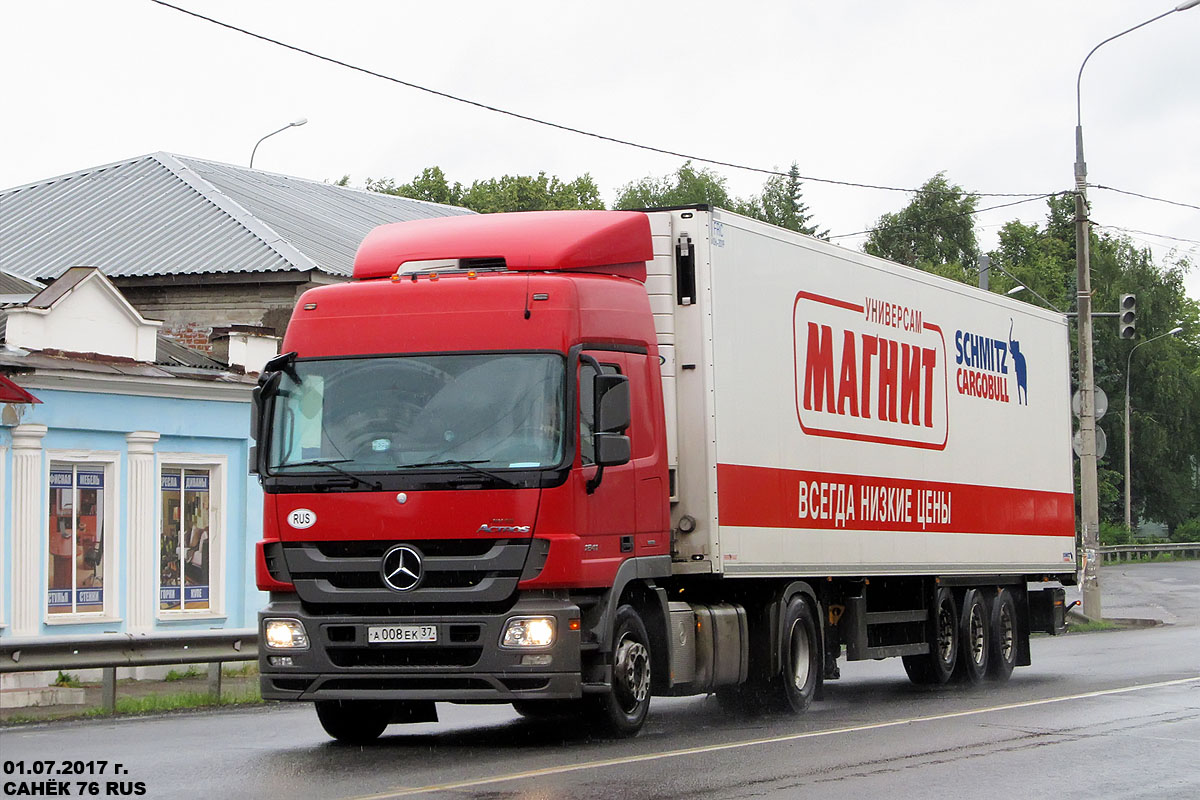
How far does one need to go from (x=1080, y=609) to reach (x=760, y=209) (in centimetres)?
5937

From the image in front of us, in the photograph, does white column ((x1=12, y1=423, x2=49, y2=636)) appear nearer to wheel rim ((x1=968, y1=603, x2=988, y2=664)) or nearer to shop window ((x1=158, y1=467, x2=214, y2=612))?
shop window ((x1=158, y1=467, x2=214, y2=612))

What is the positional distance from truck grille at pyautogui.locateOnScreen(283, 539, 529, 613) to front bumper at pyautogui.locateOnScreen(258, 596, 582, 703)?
0.36 ft

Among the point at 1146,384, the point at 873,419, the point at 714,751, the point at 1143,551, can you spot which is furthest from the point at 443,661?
the point at 1146,384

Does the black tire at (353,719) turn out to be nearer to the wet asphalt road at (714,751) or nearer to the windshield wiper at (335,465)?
the wet asphalt road at (714,751)

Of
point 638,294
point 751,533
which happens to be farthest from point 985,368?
point 638,294

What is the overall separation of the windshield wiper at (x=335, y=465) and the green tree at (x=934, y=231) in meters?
78.9

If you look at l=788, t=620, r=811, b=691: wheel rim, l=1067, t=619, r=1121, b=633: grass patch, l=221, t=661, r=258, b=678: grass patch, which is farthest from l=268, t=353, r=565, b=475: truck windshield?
l=1067, t=619, r=1121, b=633: grass patch

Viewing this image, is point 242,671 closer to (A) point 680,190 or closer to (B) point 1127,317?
(B) point 1127,317

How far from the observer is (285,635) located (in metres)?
11.5

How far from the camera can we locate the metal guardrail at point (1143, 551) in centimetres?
6359

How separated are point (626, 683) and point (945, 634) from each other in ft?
22.3

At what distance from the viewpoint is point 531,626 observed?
11078 millimetres

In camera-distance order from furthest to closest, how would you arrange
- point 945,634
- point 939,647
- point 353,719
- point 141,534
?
point 141,534 < point 945,634 < point 939,647 < point 353,719

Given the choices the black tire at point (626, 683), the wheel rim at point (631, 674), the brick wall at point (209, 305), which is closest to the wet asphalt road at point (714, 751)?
the black tire at point (626, 683)
